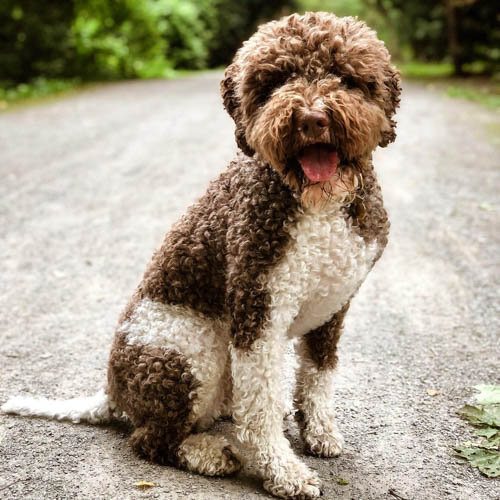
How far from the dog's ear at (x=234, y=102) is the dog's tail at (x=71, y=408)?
1498mm

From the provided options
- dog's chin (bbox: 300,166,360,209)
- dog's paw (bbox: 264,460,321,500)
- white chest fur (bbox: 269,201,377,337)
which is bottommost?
dog's paw (bbox: 264,460,321,500)

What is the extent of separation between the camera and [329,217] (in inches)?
106

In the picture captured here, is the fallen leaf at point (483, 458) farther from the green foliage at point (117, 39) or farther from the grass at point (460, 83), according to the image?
the green foliage at point (117, 39)

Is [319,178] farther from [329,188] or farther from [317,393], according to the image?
[317,393]

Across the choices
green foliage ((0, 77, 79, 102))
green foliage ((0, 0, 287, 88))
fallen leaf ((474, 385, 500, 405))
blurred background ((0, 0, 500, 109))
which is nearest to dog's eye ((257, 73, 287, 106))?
fallen leaf ((474, 385, 500, 405))

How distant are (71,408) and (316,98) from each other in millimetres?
2075

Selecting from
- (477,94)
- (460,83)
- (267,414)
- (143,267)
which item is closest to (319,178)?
(267,414)

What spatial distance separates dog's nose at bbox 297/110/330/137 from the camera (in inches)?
90.3

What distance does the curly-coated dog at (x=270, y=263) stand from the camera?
7.93 ft

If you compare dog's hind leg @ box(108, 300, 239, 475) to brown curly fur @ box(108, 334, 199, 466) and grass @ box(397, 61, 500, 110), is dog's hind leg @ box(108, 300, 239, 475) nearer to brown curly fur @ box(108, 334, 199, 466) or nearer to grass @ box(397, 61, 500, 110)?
brown curly fur @ box(108, 334, 199, 466)

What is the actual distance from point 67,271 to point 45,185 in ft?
9.97

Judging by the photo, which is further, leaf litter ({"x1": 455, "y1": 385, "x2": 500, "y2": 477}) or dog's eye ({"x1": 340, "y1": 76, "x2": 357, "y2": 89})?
leaf litter ({"x1": 455, "y1": 385, "x2": 500, "y2": 477})

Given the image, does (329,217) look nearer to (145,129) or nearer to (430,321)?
(430,321)

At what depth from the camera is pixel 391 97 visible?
2.57m
